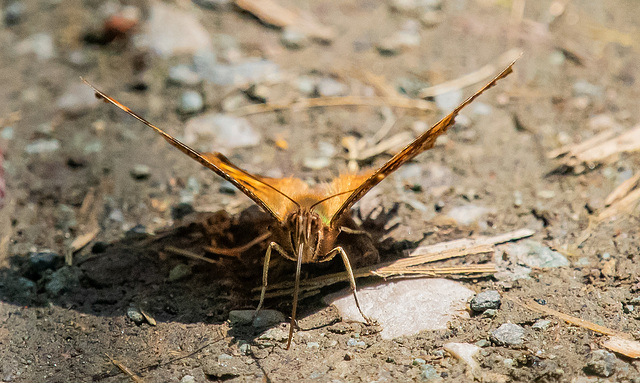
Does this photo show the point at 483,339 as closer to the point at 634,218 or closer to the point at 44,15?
the point at 634,218

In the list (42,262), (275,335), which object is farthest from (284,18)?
(275,335)

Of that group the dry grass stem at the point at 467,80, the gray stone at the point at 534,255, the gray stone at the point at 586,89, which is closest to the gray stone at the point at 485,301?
the gray stone at the point at 534,255

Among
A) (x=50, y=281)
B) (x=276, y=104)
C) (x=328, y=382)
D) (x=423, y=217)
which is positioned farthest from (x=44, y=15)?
(x=328, y=382)

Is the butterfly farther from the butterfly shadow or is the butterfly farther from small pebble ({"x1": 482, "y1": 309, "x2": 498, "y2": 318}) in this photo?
small pebble ({"x1": 482, "y1": 309, "x2": 498, "y2": 318})

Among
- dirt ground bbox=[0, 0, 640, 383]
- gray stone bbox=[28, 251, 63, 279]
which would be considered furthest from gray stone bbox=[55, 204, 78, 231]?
gray stone bbox=[28, 251, 63, 279]

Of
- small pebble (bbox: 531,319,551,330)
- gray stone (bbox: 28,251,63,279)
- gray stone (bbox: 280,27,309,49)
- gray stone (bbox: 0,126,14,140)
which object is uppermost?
small pebble (bbox: 531,319,551,330)

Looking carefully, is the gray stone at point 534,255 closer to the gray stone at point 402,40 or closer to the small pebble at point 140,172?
the gray stone at point 402,40

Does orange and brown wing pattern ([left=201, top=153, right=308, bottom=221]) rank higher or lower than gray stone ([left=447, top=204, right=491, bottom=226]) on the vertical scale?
lower
